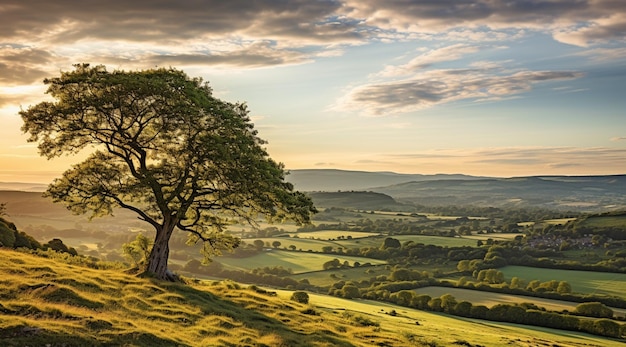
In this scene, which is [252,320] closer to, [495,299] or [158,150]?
[158,150]

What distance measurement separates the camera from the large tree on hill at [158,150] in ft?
126

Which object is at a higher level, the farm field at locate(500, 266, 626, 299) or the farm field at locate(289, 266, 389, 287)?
the farm field at locate(500, 266, 626, 299)

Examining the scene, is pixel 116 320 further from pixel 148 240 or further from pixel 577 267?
pixel 577 267

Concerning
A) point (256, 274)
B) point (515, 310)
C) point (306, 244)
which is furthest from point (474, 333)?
point (306, 244)

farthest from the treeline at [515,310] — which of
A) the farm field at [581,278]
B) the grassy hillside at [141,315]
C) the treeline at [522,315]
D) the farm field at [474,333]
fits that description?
the grassy hillside at [141,315]

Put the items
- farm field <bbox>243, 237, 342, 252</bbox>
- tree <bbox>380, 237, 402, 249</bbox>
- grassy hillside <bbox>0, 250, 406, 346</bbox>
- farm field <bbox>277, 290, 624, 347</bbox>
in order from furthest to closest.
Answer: farm field <bbox>243, 237, 342, 252</bbox> → tree <bbox>380, 237, 402, 249</bbox> → farm field <bbox>277, 290, 624, 347</bbox> → grassy hillside <bbox>0, 250, 406, 346</bbox>

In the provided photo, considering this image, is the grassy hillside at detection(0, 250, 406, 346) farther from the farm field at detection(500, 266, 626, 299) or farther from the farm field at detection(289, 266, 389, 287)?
the farm field at detection(500, 266, 626, 299)

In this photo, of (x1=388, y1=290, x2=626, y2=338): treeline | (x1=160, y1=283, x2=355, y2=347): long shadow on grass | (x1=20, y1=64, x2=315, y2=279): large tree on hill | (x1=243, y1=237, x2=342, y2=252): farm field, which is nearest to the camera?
(x1=160, y1=283, x2=355, y2=347): long shadow on grass

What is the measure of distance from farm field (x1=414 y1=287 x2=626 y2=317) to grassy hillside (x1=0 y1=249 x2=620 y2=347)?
56.1 m

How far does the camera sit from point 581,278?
128125mm

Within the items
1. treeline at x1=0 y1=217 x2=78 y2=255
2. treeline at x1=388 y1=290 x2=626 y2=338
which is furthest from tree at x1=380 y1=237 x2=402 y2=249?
treeline at x1=0 y1=217 x2=78 y2=255

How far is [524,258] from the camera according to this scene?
155750 mm

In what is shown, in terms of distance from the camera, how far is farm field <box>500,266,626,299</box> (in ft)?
371

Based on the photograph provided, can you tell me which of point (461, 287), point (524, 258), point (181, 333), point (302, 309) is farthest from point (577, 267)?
point (181, 333)
